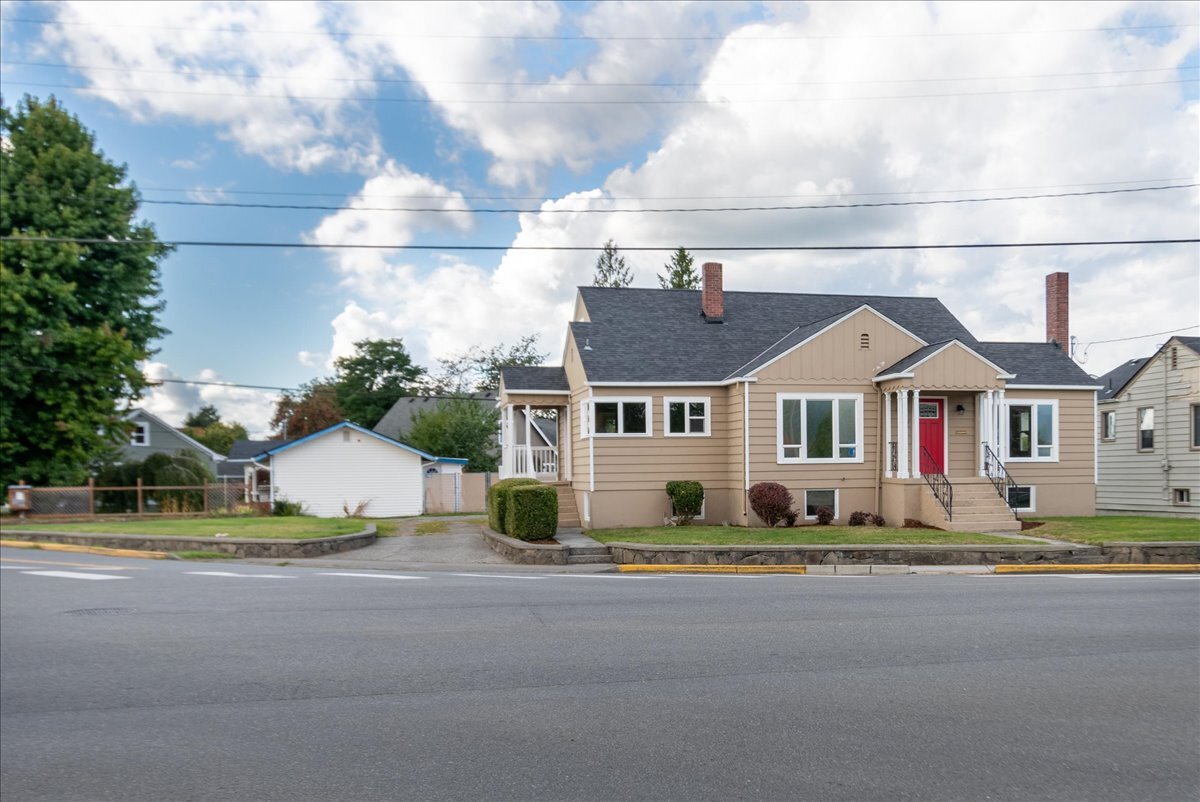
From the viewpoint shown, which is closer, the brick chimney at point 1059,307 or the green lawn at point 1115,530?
the green lawn at point 1115,530

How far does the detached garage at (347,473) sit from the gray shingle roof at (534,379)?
11.9 m

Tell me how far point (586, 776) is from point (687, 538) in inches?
546

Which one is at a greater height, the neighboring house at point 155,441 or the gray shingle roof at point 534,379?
the gray shingle roof at point 534,379

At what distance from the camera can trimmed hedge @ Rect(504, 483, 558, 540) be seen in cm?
1872

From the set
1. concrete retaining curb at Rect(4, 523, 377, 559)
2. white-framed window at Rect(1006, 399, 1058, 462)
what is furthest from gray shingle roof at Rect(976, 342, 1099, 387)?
concrete retaining curb at Rect(4, 523, 377, 559)

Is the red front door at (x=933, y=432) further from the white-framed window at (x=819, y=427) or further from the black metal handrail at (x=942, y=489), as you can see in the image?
the white-framed window at (x=819, y=427)

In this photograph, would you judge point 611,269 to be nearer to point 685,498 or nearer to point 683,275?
point 683,275

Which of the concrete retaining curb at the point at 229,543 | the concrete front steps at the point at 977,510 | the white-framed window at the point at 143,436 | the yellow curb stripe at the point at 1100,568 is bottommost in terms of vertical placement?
the concrete retaining curb at the point at 229,543

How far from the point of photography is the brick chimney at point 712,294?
26.0 metres

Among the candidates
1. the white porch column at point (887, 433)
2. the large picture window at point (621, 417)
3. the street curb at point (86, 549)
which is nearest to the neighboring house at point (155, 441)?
the street curb at point (86, 549)

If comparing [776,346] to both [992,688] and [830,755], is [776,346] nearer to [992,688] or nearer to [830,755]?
[992,688]

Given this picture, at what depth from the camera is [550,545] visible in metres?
17.7

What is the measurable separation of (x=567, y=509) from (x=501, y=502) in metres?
3.53

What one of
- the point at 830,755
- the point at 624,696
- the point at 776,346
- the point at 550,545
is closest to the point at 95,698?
the point at 624,696
